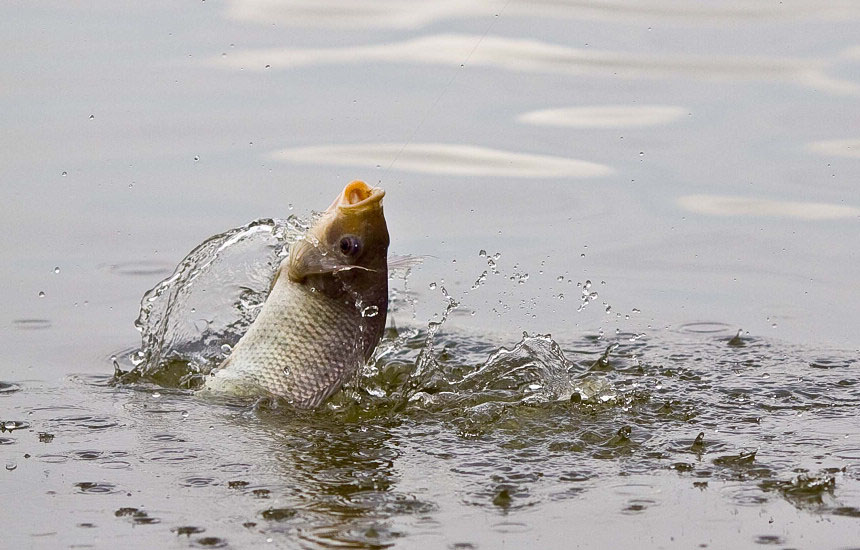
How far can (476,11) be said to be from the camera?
13.8 metres

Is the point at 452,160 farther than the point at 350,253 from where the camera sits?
Yes

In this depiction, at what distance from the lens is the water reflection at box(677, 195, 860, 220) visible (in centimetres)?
993

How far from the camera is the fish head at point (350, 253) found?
6.07 metres

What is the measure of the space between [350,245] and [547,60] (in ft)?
23.7

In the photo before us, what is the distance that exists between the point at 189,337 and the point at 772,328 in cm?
308

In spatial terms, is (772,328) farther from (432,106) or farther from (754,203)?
(432,106)

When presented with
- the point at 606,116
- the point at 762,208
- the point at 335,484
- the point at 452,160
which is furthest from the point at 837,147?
the point at 335,484

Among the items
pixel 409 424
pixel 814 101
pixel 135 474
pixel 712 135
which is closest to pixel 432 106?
pixel 712 135

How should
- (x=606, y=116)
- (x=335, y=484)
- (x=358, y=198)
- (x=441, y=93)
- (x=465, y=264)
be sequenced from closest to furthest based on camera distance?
(x=335, y=484) < (x=358, y=198) < (x=465, y=264) < (x=606, y=116) < (x=441, y=93)

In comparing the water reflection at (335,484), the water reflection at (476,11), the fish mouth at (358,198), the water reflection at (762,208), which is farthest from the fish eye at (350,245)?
the water reflection at (476,11)

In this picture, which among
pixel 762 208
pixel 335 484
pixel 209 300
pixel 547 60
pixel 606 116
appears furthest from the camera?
pixel 547 60

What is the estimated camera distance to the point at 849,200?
10.1 meters

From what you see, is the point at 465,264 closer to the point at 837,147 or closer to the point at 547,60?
the point at 837,147

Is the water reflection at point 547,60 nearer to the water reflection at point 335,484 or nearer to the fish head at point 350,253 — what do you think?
the fish head at point 350,253
